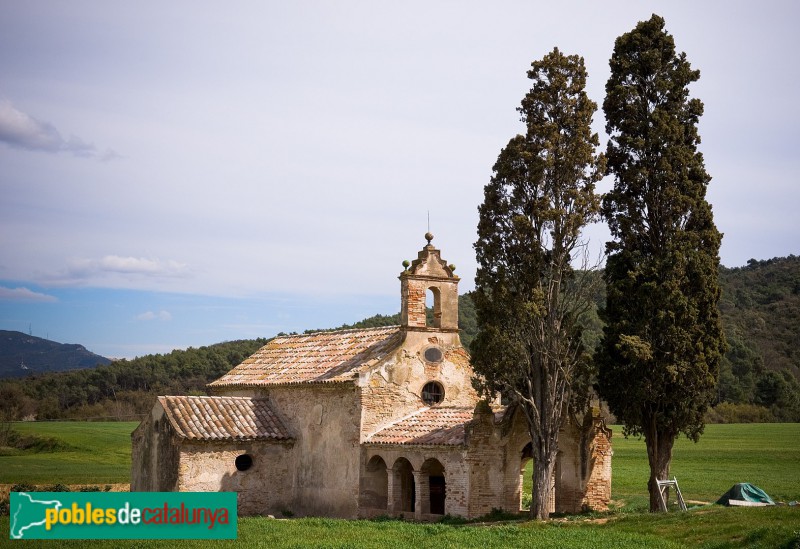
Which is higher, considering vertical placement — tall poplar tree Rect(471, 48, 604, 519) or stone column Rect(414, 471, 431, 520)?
tall poplar tree Rect(471, 48, 604, 519)

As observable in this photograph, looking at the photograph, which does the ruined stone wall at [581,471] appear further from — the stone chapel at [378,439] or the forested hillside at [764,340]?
the forested hillside at [764,340]

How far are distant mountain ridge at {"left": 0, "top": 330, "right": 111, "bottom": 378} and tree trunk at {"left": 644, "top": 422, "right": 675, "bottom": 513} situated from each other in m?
131

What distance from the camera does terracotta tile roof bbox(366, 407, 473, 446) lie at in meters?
27.4

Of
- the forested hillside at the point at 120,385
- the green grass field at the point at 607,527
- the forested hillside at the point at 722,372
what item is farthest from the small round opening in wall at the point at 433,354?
the forested hillside at the point at 120,385

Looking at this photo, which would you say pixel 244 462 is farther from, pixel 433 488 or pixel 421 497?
pixel 421 497

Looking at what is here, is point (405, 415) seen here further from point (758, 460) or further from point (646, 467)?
point (758, 460)

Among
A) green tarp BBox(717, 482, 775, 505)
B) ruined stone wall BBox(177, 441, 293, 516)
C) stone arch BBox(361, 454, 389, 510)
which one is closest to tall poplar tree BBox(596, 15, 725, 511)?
green tarp BBox(717, 482, 775, 505)

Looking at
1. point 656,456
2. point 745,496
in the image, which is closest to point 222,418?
point 656,456

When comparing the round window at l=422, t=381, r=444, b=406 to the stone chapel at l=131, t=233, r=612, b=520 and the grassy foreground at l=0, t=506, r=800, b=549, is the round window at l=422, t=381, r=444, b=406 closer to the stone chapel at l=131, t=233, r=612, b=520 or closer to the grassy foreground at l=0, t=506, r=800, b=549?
the stone chapel at l=131, t=233, r=612, b=520

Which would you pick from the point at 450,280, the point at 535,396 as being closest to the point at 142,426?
the point at 450,280

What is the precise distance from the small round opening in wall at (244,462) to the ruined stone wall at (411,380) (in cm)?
450

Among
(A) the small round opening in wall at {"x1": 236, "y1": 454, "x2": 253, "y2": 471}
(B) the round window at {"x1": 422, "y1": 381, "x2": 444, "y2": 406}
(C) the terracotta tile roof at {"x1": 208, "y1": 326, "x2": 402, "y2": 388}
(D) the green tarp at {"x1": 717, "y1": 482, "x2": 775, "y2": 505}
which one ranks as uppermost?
(C) the terracotta tile roof at {"x1": 208, "y1": 326, "x2": 402, "y2": 388}

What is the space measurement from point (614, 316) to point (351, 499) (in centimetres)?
1040

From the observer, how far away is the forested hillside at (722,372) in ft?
233
